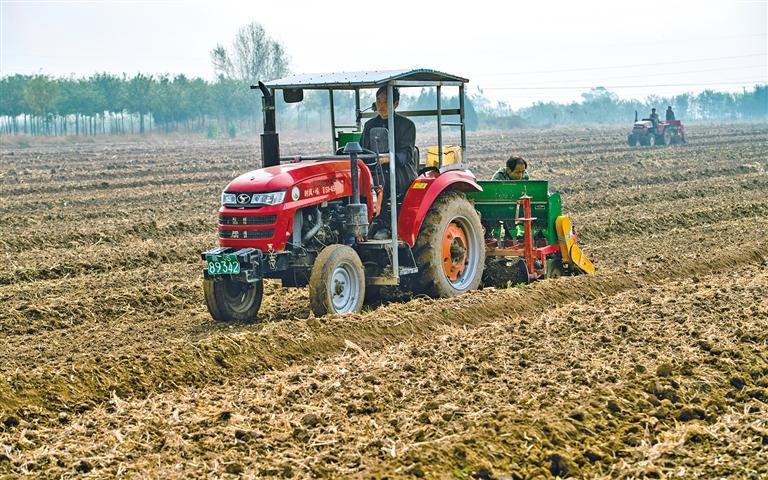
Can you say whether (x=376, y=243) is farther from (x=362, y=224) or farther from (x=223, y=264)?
(x=223, y=264)

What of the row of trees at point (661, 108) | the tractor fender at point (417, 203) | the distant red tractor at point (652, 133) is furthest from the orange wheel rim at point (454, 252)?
the row of trees at point (661, 108)

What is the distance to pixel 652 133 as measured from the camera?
40.2 m

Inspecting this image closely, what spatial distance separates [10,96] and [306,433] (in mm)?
76603

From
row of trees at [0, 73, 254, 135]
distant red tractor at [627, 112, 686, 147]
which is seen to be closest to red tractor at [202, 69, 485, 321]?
distant red tractor at [627, 112, 686, 147]

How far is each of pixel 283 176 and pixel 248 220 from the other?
0.47m

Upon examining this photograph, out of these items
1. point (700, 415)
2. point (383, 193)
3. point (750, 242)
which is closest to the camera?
point (700, 415)

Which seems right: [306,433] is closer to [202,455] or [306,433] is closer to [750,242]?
[202,455]

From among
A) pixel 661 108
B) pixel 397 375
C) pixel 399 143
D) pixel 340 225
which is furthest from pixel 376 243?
pixel 661 108

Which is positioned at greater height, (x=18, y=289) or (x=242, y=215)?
(x=242, y=215)

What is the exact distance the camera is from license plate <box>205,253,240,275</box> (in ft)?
27.9

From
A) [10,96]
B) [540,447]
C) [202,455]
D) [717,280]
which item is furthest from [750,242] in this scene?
[10,96]

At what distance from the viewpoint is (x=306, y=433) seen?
5.62 meters

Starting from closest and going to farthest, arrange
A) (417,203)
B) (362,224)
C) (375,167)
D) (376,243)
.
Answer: (362,224)
(376,243)
(375,167)
(417,203)

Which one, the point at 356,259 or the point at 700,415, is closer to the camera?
the point at 700,415
